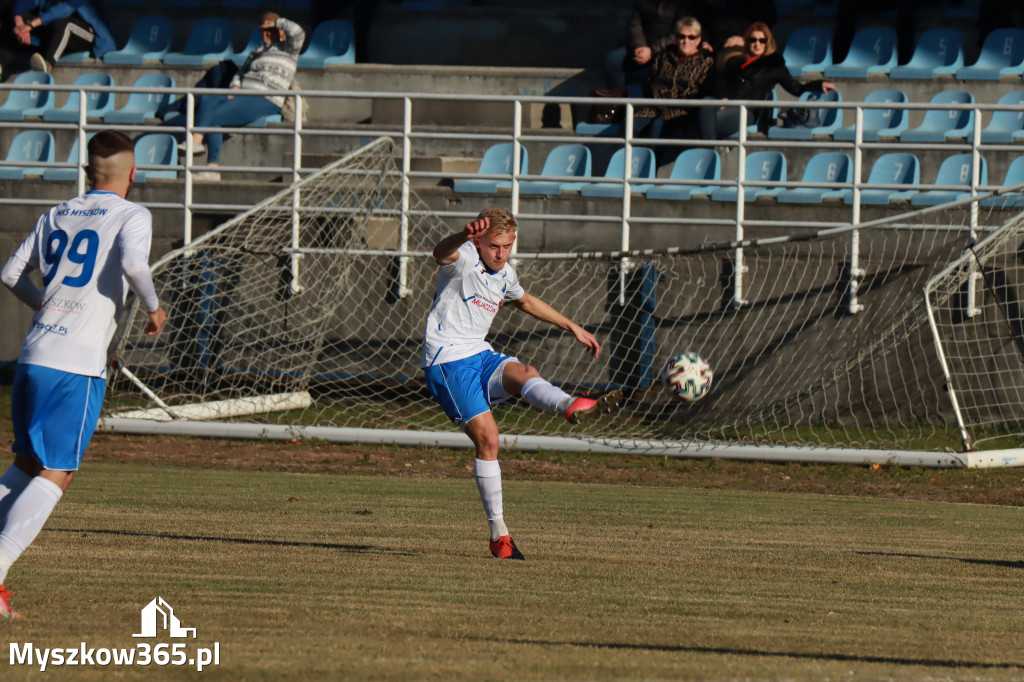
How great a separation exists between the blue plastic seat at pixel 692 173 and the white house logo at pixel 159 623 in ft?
34.5

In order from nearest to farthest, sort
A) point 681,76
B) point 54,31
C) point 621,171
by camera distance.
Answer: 1. point 681,76
2. point 621,171
3. point 54,31

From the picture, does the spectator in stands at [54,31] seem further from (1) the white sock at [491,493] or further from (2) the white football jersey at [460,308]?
(1) the white sock at [491,493]

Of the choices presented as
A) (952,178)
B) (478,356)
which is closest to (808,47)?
(952,178)

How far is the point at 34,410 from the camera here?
4.71m

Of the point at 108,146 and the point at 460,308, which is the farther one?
the point at 460,308

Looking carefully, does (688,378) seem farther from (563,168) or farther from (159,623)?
(563,168)

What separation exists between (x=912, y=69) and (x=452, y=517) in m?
11.5

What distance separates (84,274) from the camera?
15.8 feet

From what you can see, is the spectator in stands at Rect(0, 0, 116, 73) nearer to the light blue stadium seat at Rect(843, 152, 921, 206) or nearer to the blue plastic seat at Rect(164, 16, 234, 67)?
the blue plastic seat at Rect(164, 16, 234, 67)

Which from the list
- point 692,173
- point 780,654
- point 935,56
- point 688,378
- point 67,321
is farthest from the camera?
point 935,56

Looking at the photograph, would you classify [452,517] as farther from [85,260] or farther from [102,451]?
[102,451]

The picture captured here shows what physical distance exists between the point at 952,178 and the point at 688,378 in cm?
759

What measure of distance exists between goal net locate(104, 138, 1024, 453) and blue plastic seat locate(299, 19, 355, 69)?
17.1 ft

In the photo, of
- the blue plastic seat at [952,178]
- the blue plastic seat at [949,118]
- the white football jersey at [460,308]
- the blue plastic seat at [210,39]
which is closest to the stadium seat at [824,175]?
the blue plastic seat at [952,178]
